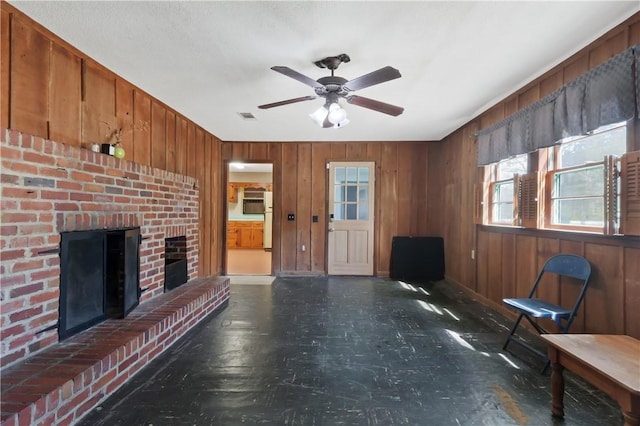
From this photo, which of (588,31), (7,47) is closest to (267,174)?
(7,47)

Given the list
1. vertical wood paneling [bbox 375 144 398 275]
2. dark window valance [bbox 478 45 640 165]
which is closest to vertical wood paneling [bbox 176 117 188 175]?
vertical wood paneling [bbox 375 144 398 275]

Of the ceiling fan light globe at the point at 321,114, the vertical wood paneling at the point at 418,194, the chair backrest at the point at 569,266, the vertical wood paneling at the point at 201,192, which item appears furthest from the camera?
the vertical wood paneling at the point at 418,194

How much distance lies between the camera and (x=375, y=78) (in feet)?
6.55

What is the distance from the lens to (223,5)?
168 cm

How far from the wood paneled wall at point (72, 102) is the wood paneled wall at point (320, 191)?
1.75 meters

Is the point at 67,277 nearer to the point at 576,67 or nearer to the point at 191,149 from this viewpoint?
the point at 191,149

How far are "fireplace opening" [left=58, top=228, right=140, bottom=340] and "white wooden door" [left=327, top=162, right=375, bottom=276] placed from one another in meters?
3.16

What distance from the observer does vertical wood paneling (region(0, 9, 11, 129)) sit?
165cm

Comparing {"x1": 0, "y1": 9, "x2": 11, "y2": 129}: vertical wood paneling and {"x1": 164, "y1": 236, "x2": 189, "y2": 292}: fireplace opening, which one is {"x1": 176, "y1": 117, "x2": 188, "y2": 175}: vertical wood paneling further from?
{"x1": 0, "y1": 9, "x2": 11, "y2": 129}: vertical wood paneling

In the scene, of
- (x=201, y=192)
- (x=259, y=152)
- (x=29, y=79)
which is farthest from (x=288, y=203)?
(x=29, y=79)

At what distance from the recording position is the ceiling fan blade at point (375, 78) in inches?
74.4

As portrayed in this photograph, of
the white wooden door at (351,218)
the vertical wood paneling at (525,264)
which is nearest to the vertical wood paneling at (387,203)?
the white wooden door at (351,218)

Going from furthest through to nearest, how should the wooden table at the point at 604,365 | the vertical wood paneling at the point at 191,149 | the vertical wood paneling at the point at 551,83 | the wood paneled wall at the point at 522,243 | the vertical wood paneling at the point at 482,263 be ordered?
the vertical wood paneling at the point at 191,149 → the vertical wood paneling at the point at 482,263 → the vertical wood paneling at the point at 551,83 → the wood paneled wall at the point at 522,243 → the wooden table at the point at 604,365

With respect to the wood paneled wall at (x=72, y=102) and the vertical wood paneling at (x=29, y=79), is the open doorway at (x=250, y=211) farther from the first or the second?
the vertical wood paneling at (x=29, y=79)
